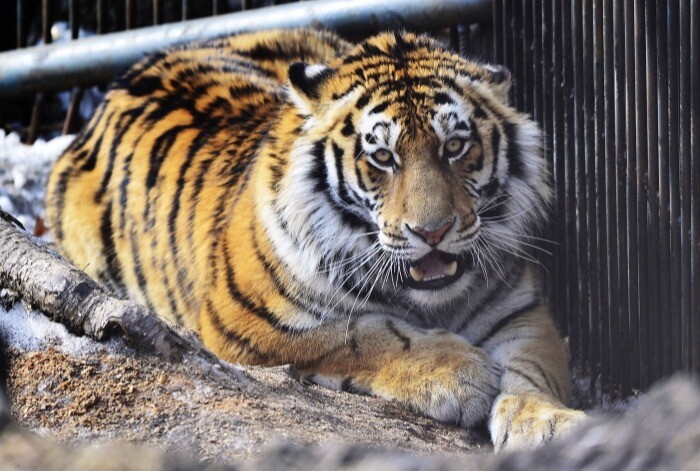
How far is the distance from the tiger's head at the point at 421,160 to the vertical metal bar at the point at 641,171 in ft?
1.08

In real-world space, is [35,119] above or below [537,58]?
below

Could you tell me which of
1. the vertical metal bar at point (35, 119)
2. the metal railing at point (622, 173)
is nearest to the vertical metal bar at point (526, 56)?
the metal railing at point (622, 173)

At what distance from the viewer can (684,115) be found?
137 inches

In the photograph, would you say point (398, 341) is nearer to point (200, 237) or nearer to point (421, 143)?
point (421, 143)

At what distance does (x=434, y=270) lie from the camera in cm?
357

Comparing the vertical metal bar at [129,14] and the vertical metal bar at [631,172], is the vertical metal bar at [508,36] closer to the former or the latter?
the vertical metal bar at [631,172]

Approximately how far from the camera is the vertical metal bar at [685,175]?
3455 millimetres

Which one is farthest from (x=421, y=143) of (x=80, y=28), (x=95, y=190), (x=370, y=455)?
(x=80, y=28)

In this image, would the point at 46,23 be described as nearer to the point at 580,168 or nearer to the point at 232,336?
the point at 232,336

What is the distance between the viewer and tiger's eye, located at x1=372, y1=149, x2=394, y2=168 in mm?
3533

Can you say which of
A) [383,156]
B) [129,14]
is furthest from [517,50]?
[129,14]

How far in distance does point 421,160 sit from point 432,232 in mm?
254

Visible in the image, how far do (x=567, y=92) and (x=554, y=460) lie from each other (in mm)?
3155

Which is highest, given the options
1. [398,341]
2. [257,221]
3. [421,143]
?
[421,143]
